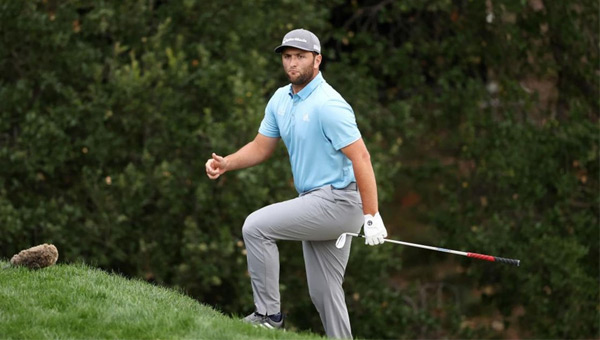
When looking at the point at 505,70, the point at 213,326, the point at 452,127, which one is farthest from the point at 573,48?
the point at 213,326

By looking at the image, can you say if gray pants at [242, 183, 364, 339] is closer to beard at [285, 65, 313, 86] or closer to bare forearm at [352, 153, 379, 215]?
bare forearm at [352, 153, 379, 215]

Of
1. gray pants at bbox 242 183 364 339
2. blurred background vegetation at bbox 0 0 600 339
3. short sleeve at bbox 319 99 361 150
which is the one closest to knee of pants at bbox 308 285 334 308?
gray pants at bbox 242 183 364 339

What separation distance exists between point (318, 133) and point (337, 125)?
170 mm

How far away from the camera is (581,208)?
50.9ft

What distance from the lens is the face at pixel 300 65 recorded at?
6.95 m

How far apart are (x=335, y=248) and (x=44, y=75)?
6.80m

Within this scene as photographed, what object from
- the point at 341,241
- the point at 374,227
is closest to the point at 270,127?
the point at 341,241

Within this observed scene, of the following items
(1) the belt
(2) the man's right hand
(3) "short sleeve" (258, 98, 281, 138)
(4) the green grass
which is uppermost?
(3) "short sleeve" (258, 98, 281, 138)

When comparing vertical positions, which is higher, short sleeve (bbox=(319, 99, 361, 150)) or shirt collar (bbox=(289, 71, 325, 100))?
shirt collar (bbox=(289, 71, 325, 100))

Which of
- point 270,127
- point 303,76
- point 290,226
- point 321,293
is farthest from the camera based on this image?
point 270,127

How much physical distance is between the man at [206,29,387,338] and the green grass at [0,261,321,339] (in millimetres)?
409

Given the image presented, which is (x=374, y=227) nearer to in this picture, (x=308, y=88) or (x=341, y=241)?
(x=341, y=241)

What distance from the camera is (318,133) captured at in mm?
6840

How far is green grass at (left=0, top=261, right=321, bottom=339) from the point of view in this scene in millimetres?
6395
